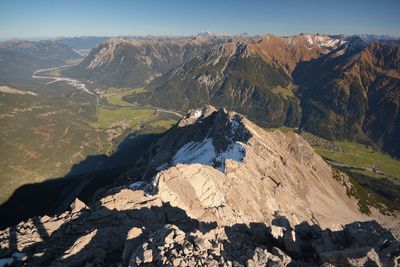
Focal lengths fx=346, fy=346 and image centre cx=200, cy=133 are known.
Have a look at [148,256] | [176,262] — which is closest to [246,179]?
[148,256]

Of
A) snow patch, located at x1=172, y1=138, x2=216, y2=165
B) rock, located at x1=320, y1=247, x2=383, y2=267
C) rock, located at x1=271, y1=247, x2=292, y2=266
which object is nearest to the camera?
rock, located at x1=320, y1=247, x2=383, y2=267

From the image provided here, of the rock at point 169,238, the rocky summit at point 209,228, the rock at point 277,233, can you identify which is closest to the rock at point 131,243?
the rocky summit at point 209,228

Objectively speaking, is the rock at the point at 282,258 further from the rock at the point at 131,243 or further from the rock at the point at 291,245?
the rock at the point at 131,243

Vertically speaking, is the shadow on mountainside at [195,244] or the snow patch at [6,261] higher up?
the shadow on mountainside at [195,244]

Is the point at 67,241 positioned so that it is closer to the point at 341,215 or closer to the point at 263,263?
the point at 263,263

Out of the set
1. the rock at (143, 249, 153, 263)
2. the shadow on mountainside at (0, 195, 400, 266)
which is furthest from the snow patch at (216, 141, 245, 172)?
the rock at (143, 249, 153, 263)

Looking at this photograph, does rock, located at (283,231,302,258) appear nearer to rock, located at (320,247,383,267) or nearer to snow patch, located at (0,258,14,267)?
rock, located at (320,247,383,267)
